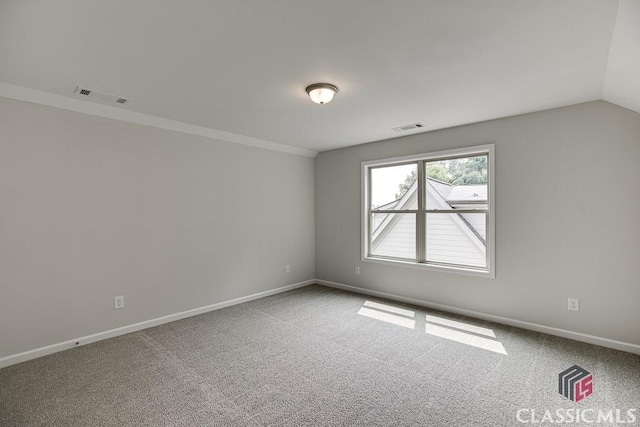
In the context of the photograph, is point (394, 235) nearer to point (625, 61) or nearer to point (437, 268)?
point (437, 268)

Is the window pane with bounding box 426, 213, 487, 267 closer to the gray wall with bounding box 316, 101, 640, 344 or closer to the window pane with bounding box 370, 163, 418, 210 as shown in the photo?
the gray wall with bounding box 316, 101, 640, 344

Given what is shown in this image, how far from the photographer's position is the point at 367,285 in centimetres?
491

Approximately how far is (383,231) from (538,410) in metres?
3.04

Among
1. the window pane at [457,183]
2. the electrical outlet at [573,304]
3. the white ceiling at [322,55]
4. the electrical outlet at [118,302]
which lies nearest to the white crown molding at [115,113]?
the white ceiling at [322,55]

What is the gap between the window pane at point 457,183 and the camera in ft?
12.7

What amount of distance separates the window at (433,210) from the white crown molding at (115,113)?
1.96 metres

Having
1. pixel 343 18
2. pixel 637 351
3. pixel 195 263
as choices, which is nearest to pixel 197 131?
pixel 195 263

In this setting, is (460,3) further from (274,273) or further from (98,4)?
(274,273)

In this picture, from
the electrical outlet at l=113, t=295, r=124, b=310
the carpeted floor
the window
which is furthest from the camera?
the window

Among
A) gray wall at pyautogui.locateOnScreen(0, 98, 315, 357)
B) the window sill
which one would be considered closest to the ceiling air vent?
the window sill

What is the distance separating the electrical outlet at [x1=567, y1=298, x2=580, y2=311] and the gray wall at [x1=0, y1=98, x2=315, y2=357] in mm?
3793

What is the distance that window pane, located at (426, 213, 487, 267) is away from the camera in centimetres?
388

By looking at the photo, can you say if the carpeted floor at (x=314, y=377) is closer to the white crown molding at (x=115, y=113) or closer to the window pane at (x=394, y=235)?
the window pane at (x=394, y=235)

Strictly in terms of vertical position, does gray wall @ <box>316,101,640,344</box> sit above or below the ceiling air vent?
below
